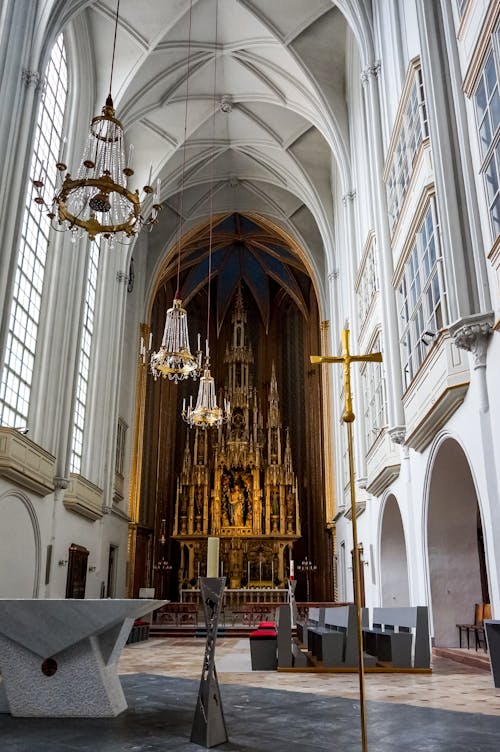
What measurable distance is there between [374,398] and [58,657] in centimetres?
1077

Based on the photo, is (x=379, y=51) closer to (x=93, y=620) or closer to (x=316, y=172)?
(x=316, y=172)

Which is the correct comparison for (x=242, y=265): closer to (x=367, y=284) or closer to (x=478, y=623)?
(x=367, y=284)

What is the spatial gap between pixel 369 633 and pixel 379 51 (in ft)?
38.4

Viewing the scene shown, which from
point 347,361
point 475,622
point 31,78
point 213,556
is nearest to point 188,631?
point 475,622

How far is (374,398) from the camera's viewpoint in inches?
581

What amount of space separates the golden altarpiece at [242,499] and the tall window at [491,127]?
19302mm

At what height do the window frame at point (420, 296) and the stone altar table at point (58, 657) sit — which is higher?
the window frame at point (420, 296)

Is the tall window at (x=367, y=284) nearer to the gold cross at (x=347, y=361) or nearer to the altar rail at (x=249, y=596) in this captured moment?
the gold cross at (x=347, y=361)

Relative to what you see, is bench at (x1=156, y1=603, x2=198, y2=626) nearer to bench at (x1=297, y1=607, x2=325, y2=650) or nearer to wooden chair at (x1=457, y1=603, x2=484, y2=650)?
bench at (x1=297, y1=607, x2=325, y2=650)

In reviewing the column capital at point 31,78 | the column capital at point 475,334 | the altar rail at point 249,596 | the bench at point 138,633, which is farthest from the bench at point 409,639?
the altar rail at point 249,596

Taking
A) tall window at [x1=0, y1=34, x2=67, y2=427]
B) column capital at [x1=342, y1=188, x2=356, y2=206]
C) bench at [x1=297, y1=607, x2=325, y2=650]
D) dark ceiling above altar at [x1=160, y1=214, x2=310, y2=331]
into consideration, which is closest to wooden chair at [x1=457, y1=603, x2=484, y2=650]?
bench at [x1=297, y1=607, x2=325, y2=650]

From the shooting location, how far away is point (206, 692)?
419cm

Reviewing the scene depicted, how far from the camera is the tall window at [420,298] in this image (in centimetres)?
949

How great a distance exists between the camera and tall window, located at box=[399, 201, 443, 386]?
9492 millimetres
